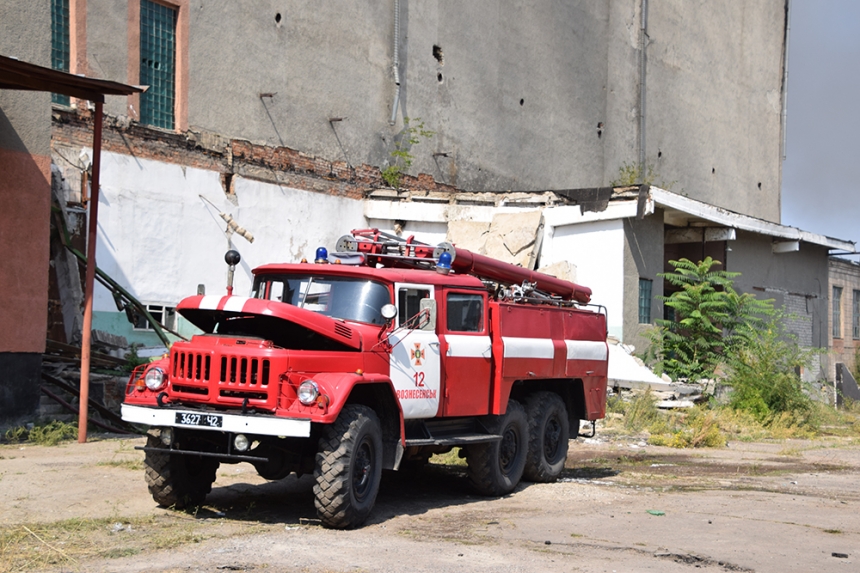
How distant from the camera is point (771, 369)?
20.6 metres

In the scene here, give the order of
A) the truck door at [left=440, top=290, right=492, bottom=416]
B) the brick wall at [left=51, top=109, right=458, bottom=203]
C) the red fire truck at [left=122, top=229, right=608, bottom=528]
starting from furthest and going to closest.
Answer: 1. the brick wall at [left=51, top=109, right=458, bottom=203]
2. the truck door at [left=440, top=290, right=492, bottom=416]
3. the red fire truck at [left=122, top=229, right=608, bottom=528]

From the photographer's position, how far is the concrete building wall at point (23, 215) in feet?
44.7

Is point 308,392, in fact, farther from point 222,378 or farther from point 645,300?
point 645,300

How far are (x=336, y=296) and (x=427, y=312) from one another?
3.03 ft

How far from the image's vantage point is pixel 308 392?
26.3ft

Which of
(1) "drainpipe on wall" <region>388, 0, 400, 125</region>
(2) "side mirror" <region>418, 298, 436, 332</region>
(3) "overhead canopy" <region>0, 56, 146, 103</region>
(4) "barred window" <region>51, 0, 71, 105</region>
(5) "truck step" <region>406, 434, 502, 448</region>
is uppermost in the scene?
→ (1) "drainpipe on wall" <region>388, 0, 400, 125</region>

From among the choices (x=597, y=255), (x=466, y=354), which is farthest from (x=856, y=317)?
(x=466, y=354)

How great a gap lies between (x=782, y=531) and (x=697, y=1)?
30.0m

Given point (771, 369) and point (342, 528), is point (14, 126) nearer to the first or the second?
point (342, 528)

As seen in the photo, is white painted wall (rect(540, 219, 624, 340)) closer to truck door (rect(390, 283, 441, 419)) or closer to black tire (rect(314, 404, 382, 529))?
truck door (rect(390, 283, 441, 419))

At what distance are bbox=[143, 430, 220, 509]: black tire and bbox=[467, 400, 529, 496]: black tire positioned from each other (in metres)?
3.04

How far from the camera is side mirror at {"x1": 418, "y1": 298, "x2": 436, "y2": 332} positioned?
31.0 feet

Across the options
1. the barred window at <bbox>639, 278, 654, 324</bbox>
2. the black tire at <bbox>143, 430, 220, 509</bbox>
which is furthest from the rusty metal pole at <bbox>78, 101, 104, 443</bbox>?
the barred window at <bbox>639, 278, 654, 324</bbox>

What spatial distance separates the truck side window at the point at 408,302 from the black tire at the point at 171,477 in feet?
7.62
